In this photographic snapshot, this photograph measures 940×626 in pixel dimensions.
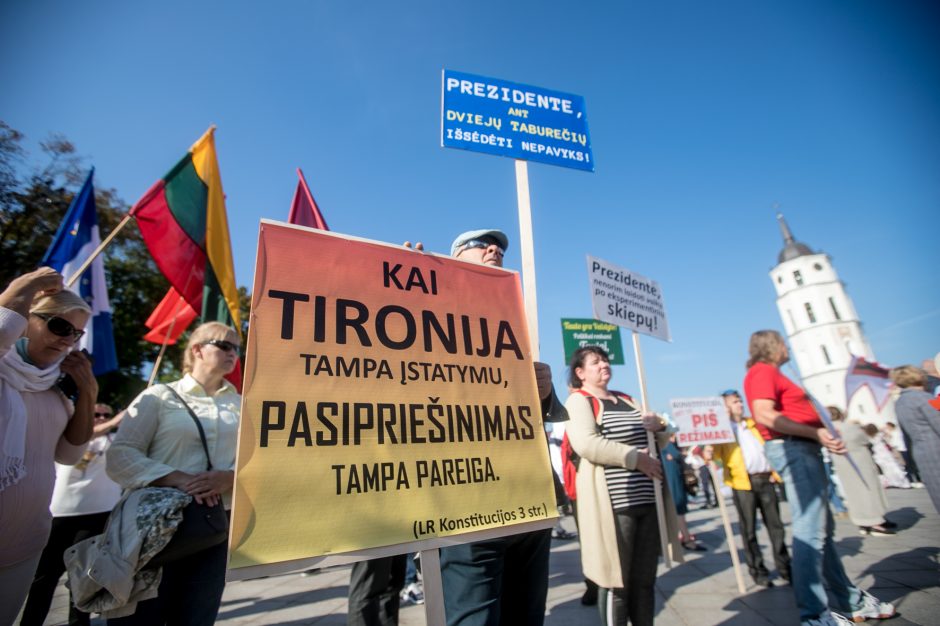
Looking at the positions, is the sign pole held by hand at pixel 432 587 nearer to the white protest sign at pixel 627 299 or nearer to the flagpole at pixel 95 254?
the white protest sign at pixel 627 299

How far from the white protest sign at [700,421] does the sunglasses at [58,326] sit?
4.67 metres

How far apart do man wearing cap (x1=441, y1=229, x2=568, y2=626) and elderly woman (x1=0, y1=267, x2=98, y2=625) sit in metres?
1.78

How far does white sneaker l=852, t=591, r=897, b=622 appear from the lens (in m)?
3.08

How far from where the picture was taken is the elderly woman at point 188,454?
6.47ft

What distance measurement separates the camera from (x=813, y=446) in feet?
10.5

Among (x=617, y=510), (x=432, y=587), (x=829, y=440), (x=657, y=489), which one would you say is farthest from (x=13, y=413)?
(x=829, y=440)

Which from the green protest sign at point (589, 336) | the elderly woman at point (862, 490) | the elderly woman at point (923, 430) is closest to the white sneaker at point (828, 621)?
the elderly woman at point (923, 430)

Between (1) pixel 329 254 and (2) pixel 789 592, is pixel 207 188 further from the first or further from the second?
(2) pixel 789 592

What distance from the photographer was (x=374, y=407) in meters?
1.51

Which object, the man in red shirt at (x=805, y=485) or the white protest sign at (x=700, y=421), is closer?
the man in red shirt at (x=805, y=485)

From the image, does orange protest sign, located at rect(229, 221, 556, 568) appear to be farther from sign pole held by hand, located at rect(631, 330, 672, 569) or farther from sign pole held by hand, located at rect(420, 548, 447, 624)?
sign pole held by hand, located at rect(631, 330, 672, 569)

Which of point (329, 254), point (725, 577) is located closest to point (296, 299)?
point (329, 254)

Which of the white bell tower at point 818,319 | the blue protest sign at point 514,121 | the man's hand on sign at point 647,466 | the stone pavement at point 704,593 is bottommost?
the stone pavement at point 704,593

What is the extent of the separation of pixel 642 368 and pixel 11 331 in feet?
12.4
